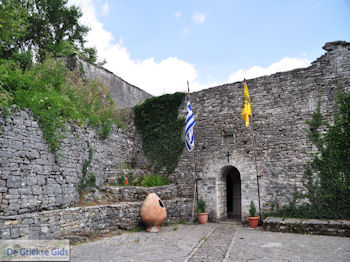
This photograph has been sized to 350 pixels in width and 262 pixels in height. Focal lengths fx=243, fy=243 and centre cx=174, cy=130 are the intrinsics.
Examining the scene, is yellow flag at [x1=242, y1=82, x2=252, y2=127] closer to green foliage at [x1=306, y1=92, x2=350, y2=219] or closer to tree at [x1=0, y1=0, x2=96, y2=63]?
green foliage at [x1=306, y1=92, x2=350, y2=219]

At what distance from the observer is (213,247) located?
19.5 feet

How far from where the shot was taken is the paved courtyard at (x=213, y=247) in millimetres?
4938

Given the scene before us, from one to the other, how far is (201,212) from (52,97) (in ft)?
21.4

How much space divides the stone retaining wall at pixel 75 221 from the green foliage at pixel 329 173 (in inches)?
172

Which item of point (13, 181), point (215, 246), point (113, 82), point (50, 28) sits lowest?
point (215, 246)

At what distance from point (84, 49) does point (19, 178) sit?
13.1 metres

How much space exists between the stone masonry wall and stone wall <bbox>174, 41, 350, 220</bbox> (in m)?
4.29

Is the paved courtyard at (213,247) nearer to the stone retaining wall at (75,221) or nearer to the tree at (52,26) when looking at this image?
the stone retaining wall at (75,221)

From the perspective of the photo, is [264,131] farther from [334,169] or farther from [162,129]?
[162,129]

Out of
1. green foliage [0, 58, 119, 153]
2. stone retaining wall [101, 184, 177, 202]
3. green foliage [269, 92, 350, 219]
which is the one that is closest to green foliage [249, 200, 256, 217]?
green foliage [269, 92, 350, 219]

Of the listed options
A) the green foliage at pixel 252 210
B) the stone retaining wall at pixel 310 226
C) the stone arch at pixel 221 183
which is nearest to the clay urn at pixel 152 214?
the stone arch at pixel 221 183

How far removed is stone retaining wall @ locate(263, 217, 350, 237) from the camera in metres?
6.59

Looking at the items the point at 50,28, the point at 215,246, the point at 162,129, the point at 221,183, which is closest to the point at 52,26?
the point at 50,28

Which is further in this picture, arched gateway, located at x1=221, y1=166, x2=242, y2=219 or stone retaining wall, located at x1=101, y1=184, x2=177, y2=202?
arched gateway, located at x1=221, y1=166, x2=242, y2=219
